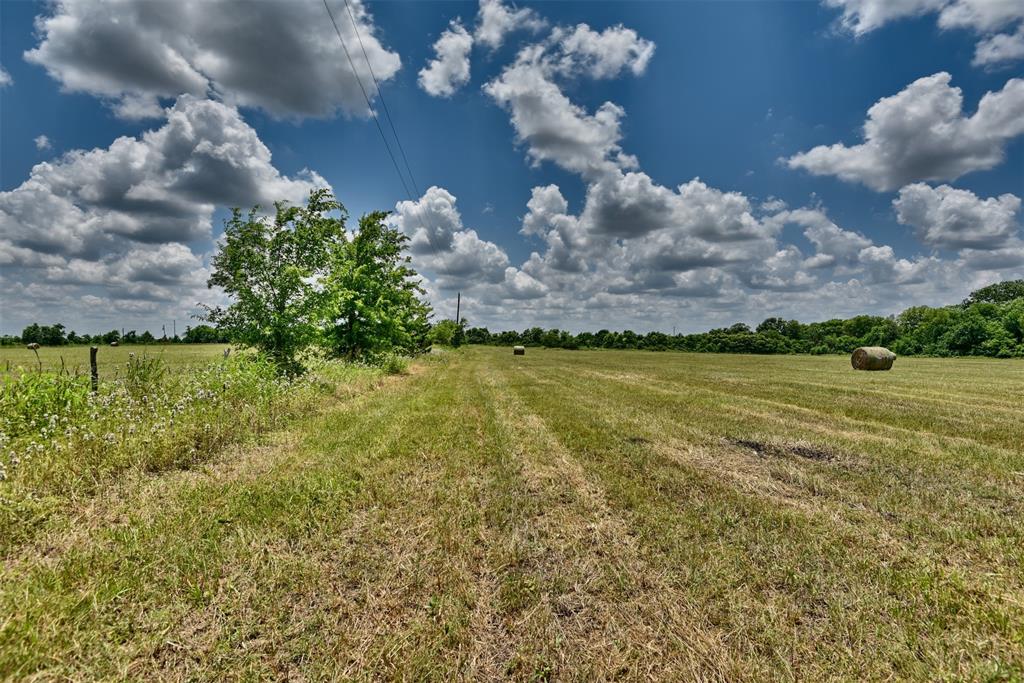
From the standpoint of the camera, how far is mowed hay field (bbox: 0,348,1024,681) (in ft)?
8.24

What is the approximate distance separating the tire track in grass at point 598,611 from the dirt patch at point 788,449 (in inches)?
154

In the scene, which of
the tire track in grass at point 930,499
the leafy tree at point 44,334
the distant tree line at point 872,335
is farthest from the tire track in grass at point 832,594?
the leafy tree at point 44,334

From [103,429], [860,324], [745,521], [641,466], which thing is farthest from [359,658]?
[860,324]

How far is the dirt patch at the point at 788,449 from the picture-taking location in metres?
6.73

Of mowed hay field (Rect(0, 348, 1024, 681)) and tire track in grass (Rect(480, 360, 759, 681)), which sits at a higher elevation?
mowed hay field (Rect(0, 348, 1024, 681))

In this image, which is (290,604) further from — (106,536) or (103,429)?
(103,429)

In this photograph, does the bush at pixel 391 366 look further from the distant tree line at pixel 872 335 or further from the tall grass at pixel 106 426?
the distant tree line at pixel 872 335

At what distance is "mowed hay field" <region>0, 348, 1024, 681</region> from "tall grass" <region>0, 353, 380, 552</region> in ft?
1.31

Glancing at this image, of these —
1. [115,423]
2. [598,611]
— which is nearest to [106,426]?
[115,423]

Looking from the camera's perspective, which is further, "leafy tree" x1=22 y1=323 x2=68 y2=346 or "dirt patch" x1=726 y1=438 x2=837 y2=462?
"leafy tree" x1=22 y1=323 x2=68 y2=346

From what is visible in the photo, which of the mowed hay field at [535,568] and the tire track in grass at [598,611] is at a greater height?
the mowed hay field at [535,568]

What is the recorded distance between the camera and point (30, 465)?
476cm

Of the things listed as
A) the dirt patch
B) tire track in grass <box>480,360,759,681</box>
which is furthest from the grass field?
the dirt patch

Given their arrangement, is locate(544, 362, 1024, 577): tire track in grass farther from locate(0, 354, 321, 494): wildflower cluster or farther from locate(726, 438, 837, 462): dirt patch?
locate(0, 354, 321, 494): wildflower cluster
